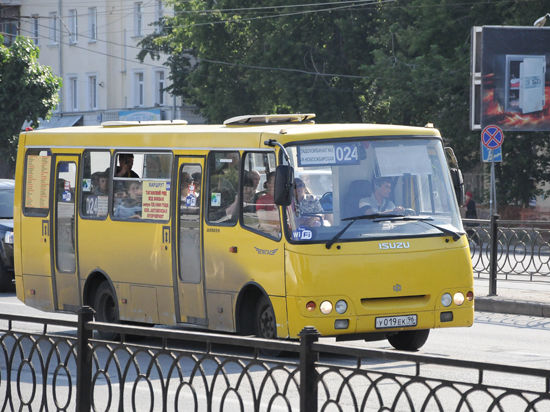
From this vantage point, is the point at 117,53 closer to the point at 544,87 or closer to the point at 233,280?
the point at 544,87

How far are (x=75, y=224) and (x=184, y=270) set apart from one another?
7.20 feet

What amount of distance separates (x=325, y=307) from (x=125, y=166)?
11.7 ft

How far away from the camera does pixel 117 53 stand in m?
64.0

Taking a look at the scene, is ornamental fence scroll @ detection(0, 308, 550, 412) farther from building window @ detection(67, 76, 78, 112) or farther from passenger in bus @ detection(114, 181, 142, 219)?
building window @ detection(67, 76, 78, 112)

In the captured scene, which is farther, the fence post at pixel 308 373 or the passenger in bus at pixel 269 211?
the passenger in bus at pixel 269 211

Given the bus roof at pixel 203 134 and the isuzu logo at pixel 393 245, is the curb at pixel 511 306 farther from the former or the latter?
the isuzu logo at pixel 393 245

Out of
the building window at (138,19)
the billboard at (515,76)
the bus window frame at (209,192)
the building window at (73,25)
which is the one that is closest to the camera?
the bus window frame at (209,192)

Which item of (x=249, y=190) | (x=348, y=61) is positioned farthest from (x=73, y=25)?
(x=249, y=190)

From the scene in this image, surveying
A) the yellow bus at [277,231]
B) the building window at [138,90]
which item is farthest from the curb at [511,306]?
the building window at [138,90]

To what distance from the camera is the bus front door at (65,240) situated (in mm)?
15031

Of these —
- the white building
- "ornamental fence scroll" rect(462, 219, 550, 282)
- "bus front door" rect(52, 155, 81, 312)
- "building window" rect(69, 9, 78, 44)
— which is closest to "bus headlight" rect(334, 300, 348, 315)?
"bus front door" rect(52, 155, 81, 312)

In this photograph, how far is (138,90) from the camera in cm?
6344

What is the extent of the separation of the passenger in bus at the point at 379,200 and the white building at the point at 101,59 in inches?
1871

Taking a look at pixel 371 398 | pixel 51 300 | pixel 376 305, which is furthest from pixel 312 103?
pixel 371 398
